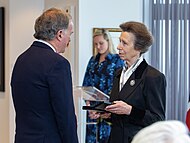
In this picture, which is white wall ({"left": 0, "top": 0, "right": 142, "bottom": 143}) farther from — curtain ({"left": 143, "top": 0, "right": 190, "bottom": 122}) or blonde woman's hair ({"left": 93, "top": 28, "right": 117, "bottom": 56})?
curtain ({"left": 143, "top": 0, "right": 190, "bottom": 122})

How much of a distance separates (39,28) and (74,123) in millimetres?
570

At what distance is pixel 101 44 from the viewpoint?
422 centimetres

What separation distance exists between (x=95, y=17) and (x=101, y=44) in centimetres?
46

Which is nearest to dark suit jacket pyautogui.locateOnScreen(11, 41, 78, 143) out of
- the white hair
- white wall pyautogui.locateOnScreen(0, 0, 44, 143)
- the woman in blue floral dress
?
the white hair

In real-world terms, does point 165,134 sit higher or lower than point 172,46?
lower

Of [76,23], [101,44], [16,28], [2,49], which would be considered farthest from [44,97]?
[2,49]

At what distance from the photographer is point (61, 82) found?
205 centimetres

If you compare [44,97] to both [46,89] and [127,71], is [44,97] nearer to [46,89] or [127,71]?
[46,89]

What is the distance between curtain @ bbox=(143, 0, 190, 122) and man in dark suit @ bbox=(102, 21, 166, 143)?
103 inches

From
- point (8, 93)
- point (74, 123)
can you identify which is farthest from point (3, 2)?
point (74, 123)

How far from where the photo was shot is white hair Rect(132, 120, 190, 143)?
1.08m

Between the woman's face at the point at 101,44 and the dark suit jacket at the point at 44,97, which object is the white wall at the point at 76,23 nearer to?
the woman's face at the point at 101,44

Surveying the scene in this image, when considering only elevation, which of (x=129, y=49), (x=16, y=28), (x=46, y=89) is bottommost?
(x=46, y=89)

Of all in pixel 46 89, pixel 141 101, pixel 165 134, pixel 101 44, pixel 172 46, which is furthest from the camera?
pixel 172 46
